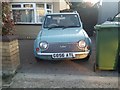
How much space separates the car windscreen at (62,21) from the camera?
8164mm

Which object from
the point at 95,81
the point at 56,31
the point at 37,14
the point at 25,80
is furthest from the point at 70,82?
the point at 37,14

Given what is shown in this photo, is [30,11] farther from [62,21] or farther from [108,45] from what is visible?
[108,45]

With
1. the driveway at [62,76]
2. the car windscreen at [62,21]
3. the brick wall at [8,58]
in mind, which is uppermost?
the car windscreen at [62,21]

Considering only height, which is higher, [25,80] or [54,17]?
[54,17]

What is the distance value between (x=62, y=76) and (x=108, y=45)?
4.77ft

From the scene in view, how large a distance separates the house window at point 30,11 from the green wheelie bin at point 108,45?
8.33 meters

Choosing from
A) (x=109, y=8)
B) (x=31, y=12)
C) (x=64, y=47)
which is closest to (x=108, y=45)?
(x=64, y=47)

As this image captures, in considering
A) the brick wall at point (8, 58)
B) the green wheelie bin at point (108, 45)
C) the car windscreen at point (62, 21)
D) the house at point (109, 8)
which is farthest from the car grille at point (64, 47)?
the house at point (109, 8)

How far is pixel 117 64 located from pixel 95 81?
1037 millimetres

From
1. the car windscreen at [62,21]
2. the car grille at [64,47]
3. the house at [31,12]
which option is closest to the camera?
the car grille at [64,47]

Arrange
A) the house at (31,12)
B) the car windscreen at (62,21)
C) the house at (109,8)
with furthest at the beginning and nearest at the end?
1. the house at (109,8)
2. the house at (31,12)
3. the car windscreen at (62,21)

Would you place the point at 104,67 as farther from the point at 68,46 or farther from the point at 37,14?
the point at 37,14

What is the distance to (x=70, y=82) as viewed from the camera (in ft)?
18.0

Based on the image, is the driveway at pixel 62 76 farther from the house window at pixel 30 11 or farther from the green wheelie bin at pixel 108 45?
the house window at pixel 30 11
